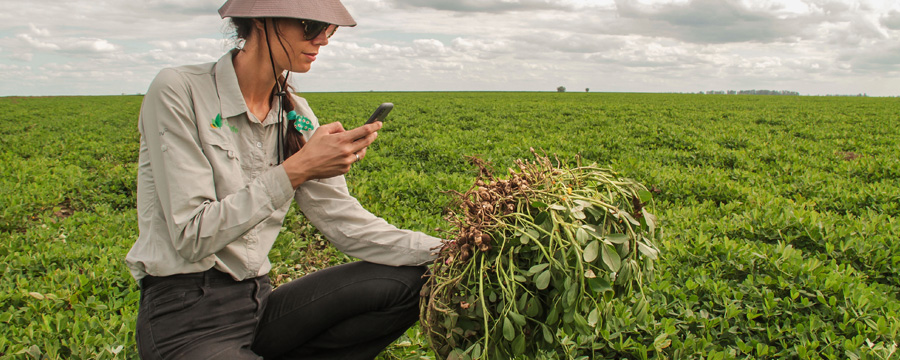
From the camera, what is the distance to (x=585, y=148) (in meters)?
9.63

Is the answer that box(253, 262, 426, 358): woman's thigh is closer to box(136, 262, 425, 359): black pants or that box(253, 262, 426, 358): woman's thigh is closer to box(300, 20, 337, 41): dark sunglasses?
box(136, 262, 425, 359): black pants

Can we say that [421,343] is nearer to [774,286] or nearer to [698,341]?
[698,341]

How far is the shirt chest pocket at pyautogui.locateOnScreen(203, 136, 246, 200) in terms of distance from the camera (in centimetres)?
194

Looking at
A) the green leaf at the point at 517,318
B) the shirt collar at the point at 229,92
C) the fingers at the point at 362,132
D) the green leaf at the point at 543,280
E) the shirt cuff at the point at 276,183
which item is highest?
the shirt collar at the point at 229,92

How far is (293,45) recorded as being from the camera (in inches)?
76.8

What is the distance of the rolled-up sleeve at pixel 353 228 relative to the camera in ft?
7.13

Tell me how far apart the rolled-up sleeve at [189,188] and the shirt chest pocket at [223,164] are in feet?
0.22

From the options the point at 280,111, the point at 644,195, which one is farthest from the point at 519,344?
the point at 280,111

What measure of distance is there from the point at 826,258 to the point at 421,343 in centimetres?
306

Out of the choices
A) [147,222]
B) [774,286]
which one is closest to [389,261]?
[147,222]

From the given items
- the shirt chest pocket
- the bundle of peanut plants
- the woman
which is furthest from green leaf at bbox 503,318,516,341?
the shirt chest pocket

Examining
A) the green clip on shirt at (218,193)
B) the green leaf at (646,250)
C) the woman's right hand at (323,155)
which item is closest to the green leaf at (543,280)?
the green leaf at (646,250)

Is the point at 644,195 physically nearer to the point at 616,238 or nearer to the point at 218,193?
the point at 616,238

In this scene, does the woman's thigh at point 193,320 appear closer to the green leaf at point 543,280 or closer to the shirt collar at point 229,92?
the shirt collar at point 229,92
